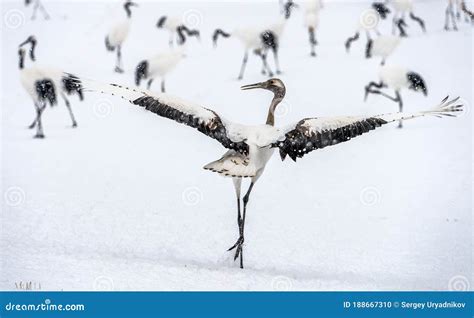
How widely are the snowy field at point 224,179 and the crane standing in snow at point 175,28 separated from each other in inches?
5.4

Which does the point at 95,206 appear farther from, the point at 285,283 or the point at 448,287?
the point at 448,287

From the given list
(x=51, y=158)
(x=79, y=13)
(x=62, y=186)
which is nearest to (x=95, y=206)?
(x=62, y=186)

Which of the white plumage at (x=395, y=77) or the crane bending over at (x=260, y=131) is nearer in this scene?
the crane bending over at (x=260, y=131)

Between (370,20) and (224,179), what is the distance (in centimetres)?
436

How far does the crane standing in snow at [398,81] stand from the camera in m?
10.7

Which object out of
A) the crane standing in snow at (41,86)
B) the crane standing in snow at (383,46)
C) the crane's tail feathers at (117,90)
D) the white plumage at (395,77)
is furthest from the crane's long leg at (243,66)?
the crane's tail feathers at (117,90)

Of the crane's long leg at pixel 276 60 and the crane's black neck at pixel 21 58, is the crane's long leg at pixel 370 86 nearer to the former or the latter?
the crane's long leg at pixel 276 60

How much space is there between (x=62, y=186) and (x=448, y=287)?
4212 mm

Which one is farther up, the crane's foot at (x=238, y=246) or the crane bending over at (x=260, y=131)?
the crane bending over at (x=260, y=131)

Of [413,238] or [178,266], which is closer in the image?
[178,266]

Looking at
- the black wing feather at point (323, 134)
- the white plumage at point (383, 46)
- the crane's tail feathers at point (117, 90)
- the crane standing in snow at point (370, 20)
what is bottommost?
the black wing feather at point (323, 134)

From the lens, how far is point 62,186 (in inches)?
352

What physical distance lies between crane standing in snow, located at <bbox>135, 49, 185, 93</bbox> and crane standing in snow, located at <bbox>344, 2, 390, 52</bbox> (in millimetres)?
2652

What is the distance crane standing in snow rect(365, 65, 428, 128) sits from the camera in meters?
10.7
